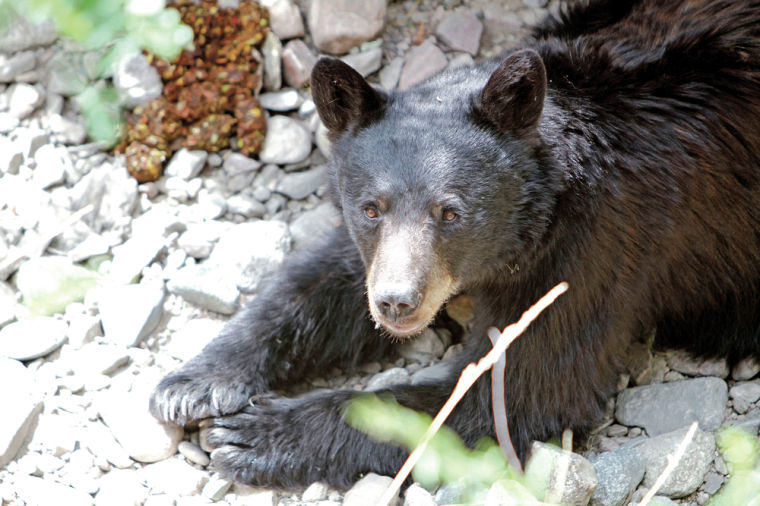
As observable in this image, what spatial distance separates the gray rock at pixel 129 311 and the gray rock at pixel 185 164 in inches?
34.3

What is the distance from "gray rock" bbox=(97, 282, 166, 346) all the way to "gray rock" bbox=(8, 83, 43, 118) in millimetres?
1331

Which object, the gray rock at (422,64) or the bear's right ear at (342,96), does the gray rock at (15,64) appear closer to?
the gray rock at (422,64)

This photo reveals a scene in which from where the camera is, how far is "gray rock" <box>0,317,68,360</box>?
3.94m

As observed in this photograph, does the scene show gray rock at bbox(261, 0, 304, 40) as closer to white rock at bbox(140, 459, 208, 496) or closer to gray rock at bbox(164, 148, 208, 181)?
gray rock at bbox(164, 148, 208, 181)

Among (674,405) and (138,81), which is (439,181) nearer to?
(674,405)

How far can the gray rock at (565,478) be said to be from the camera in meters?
3.03

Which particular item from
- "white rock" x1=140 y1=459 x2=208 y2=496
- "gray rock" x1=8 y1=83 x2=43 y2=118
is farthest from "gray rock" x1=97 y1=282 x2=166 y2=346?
"gray rock" x1=8 y1=83 x2=43 y2=118

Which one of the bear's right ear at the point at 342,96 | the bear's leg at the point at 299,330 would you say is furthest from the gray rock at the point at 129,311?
the bear's right ear at the point at 342,96

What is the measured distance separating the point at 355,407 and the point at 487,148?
1.23 metres

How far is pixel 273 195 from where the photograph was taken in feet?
16.6

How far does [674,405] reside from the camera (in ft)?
12.3

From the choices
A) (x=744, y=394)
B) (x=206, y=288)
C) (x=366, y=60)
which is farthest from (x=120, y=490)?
(x=366, y=60)

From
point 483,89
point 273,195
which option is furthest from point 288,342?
point 483,89

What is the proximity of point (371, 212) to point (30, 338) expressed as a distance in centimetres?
185
